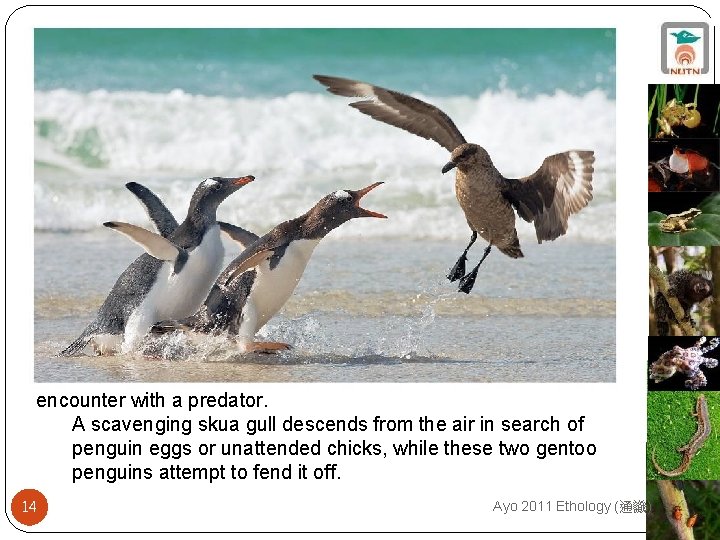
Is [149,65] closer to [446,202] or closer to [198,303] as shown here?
A: [446,202]

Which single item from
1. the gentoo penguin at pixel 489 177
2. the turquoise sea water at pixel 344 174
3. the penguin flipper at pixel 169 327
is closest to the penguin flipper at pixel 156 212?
the penguin flipper at pixel 169 327

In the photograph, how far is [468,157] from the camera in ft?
15.6

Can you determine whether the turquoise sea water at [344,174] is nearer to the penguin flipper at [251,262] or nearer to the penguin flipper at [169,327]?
the penguin flipper at [169,327]

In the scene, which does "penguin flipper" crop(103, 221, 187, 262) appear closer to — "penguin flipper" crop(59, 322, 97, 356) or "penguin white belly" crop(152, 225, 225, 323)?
"penguin white belly" crop(152, 225, 225, 323)

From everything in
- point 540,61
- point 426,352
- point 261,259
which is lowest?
point 426,352

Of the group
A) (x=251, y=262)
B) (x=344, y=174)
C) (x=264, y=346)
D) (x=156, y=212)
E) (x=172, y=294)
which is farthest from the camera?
(x=344, y=174)

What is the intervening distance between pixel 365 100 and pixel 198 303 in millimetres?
1347

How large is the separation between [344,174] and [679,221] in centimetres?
604
